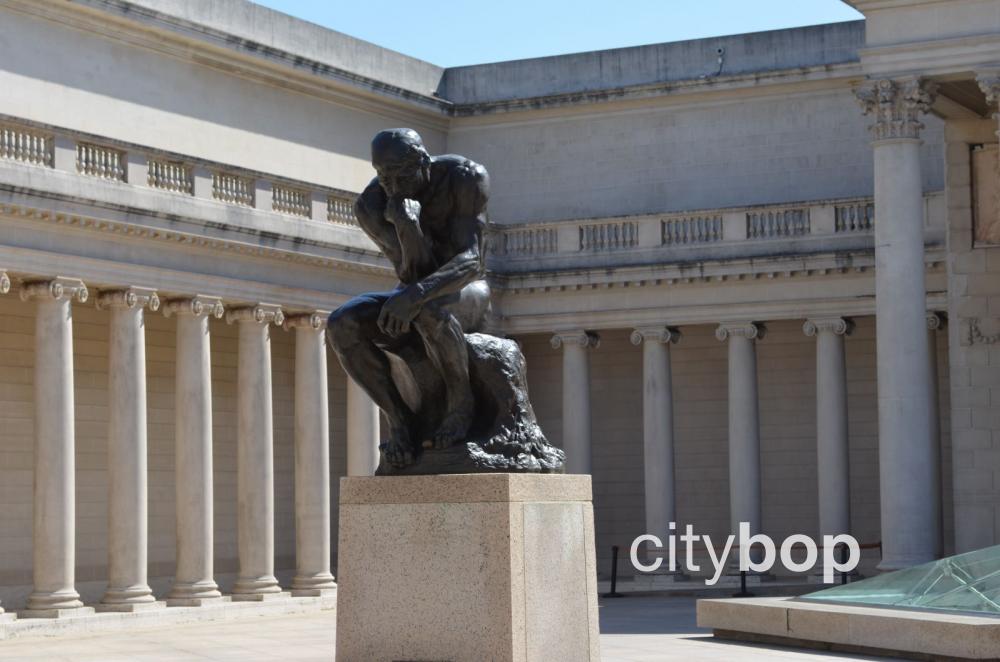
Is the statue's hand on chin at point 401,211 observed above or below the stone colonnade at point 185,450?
above

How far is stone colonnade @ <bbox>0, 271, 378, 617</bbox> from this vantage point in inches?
1638

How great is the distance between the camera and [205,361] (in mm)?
46562

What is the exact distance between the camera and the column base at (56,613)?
40.7 meters

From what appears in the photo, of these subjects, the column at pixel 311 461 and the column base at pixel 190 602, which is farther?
the column at pixel 311 461

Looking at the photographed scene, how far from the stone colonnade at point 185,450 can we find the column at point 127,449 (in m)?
0.02

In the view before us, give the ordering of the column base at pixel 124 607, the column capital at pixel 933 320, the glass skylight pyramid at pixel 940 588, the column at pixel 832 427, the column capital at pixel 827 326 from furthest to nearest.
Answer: the column capital at pixel 827 326
the column at pixel 832 427
the column capital at pixel 933 320
the column base at pixel 124 607
the glass skylight pyramid at pixel 940 588

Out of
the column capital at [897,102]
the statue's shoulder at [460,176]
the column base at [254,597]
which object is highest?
the column capital at [897,102]

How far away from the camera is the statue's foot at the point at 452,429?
18141mm

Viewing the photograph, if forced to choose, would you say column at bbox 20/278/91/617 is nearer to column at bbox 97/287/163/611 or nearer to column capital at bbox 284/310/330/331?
column at bbox 97/287/163/611

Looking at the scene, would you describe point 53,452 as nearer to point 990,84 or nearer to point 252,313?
point 252,313

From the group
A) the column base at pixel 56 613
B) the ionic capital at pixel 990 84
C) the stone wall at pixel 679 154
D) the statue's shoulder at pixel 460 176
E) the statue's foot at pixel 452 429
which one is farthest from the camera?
the stone wall at pixel 679 154

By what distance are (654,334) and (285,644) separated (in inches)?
933

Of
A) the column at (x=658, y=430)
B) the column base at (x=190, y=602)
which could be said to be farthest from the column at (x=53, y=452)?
the column at (x=658, y=430)

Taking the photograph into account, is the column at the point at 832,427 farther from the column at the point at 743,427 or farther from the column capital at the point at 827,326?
the column at the point at 743,427
